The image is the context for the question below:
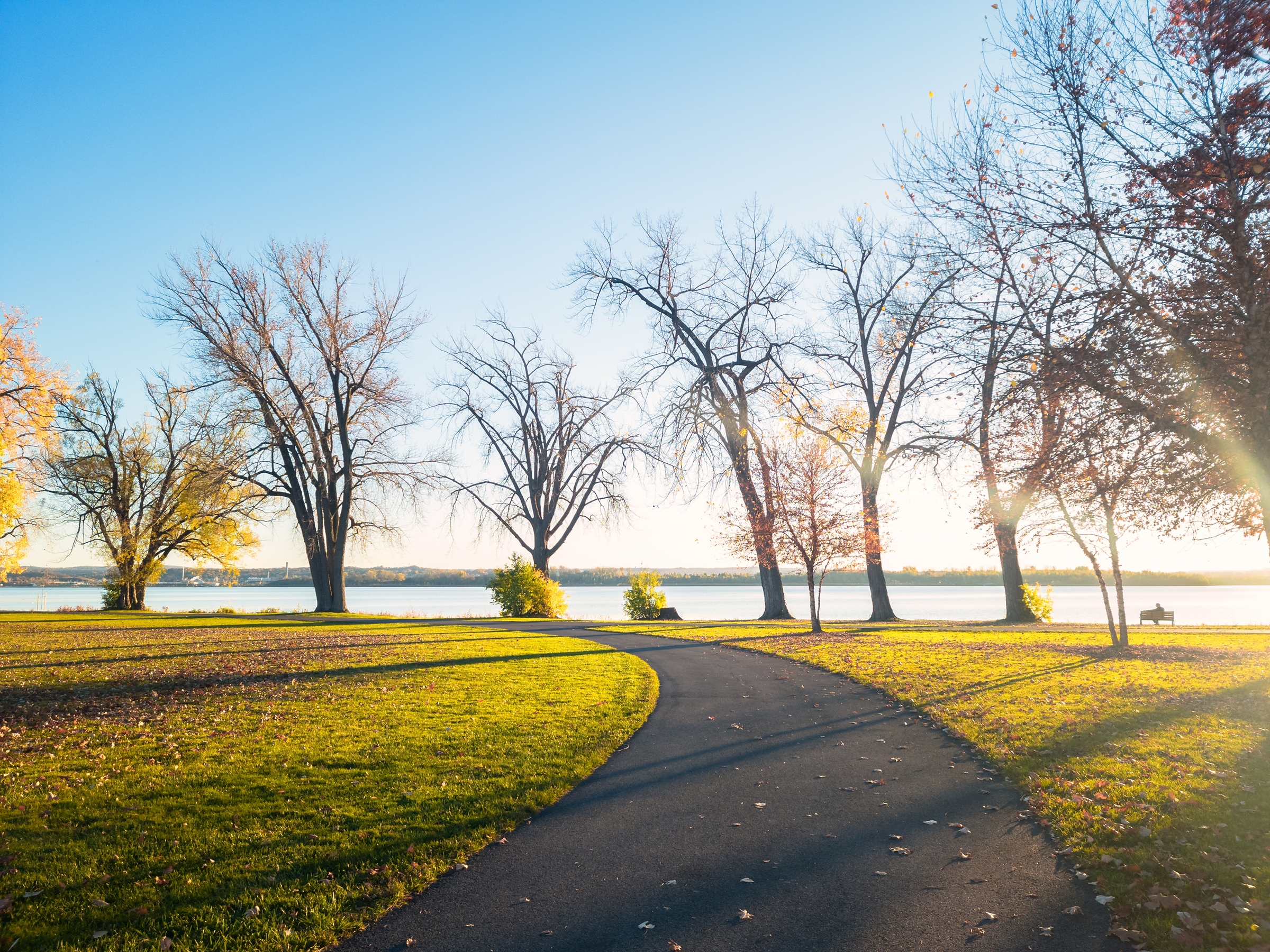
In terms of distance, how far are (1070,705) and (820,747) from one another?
427cm

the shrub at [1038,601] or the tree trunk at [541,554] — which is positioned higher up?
the tree trunk at [541,554]

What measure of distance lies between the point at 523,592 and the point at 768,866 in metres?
29.0

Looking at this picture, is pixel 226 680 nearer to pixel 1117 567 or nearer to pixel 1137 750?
pixel 1137 750

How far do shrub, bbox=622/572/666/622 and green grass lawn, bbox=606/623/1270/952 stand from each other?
52.8 ft

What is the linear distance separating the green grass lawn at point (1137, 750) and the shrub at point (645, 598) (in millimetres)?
16083

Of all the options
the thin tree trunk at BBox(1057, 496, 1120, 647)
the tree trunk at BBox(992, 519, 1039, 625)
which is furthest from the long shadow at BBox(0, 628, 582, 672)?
the tree trunk at BBox(992, 519, 1039, 625)

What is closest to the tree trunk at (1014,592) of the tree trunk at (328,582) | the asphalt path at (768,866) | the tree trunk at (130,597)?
the asphalt path at (768,866)

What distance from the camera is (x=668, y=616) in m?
32.6

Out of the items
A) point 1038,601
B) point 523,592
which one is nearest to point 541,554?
point 523,592

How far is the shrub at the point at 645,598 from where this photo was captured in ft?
108

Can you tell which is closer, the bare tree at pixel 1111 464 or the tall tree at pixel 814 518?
the bare tree at pixel 1111 464

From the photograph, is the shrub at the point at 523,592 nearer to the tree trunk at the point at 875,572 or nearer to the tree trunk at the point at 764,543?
the tree trunk at the point at 764,543

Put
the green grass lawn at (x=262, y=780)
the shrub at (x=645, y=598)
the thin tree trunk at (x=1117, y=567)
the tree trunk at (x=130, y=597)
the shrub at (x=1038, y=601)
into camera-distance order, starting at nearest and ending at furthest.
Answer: the green grass lawn at (x=262, y=780)
the thin tree trunk at (x=1117, y=567)
the shrub at (x=1038, y=601)
the shrub at (x=645, y=598)
the tree trunk at (x=130, y=597)

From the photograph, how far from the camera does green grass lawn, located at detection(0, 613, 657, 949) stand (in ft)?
14.6
